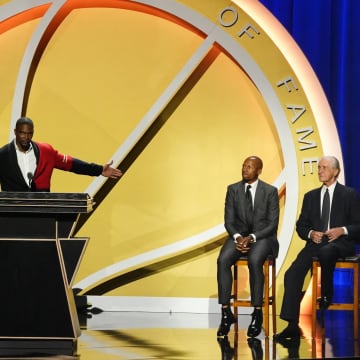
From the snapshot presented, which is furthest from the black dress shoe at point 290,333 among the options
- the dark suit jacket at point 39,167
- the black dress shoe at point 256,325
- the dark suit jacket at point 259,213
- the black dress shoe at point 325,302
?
the dark suit jacket at point 39,167

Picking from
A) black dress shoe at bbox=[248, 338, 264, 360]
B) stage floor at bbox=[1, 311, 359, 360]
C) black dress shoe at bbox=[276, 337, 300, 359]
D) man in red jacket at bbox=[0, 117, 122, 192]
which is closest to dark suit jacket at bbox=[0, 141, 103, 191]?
man in red jacket at bbox=[0, 117, 122, 192]

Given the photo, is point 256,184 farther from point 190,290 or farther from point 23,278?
point 23,278

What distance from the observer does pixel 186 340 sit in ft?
18.4

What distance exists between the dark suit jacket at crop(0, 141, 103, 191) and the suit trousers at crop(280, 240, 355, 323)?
155 cm

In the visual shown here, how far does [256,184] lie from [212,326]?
3.62 ft

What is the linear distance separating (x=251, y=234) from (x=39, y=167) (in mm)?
1569

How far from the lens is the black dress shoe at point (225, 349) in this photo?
5.00 metres

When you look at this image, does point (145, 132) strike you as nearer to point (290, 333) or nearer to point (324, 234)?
point (324, 234)

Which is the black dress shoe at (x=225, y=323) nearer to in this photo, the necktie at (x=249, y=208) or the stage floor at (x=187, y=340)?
the stage floor at (x=187, y=340)

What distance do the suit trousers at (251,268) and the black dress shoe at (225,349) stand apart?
0.36m

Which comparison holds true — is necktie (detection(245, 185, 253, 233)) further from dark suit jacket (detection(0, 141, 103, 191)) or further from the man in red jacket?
dark suit jacket (detection(0, 141, 103, 191))

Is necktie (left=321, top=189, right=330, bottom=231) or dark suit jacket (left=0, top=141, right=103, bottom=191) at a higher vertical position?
dark suit jacket (left=0, top=141, right=103, bottom=191)

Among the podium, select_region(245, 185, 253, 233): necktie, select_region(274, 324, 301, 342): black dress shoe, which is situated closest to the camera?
the podium

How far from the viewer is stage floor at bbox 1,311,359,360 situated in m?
5.03
